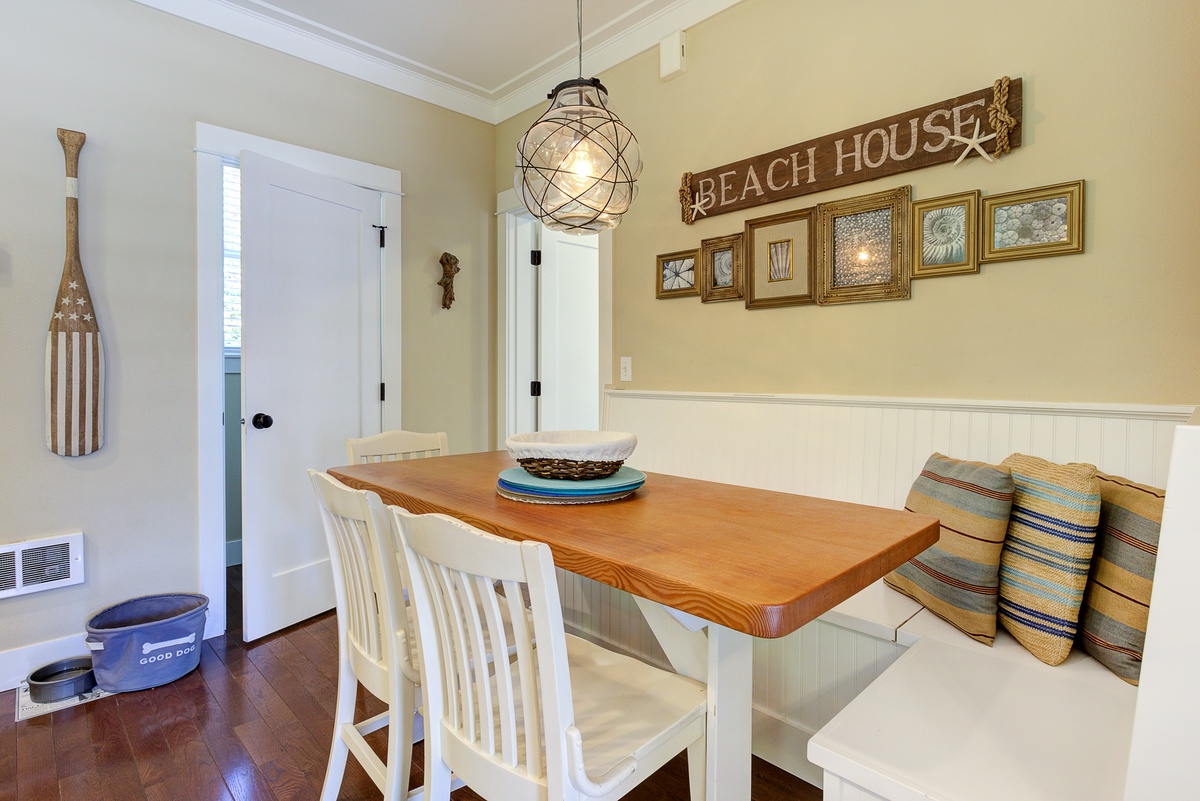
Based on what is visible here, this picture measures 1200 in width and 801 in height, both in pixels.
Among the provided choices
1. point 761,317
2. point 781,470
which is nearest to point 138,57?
point 761,317

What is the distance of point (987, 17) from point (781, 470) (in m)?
1.56

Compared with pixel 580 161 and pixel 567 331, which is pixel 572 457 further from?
pixel 567 331

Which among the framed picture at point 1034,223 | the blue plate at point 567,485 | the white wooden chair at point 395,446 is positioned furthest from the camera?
the white wooden chair at point 395,446

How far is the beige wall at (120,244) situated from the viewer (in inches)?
85.7

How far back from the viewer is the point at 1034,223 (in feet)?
5.65

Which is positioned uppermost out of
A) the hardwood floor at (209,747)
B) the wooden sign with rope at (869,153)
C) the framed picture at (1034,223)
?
A: the wooden sign with rope at (869,153)

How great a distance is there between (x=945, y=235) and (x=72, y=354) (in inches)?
122

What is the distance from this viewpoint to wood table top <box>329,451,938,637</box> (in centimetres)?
81

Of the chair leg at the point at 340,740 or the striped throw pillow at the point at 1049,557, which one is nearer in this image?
the striped throw pillow at the point at 1049,557

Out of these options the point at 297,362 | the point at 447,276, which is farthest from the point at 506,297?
the point at 297,362

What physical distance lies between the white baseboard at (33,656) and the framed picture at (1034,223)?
3.50 m

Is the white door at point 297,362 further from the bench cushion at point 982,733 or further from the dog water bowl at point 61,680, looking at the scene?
the bench cushion at point 982,733

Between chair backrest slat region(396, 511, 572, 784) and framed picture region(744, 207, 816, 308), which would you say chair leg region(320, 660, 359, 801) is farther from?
framed picture region(744, 207, 816, 308)

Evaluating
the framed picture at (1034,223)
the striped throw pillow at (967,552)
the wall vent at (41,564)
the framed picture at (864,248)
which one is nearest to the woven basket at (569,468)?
the striped throw pillow at (967,552)
